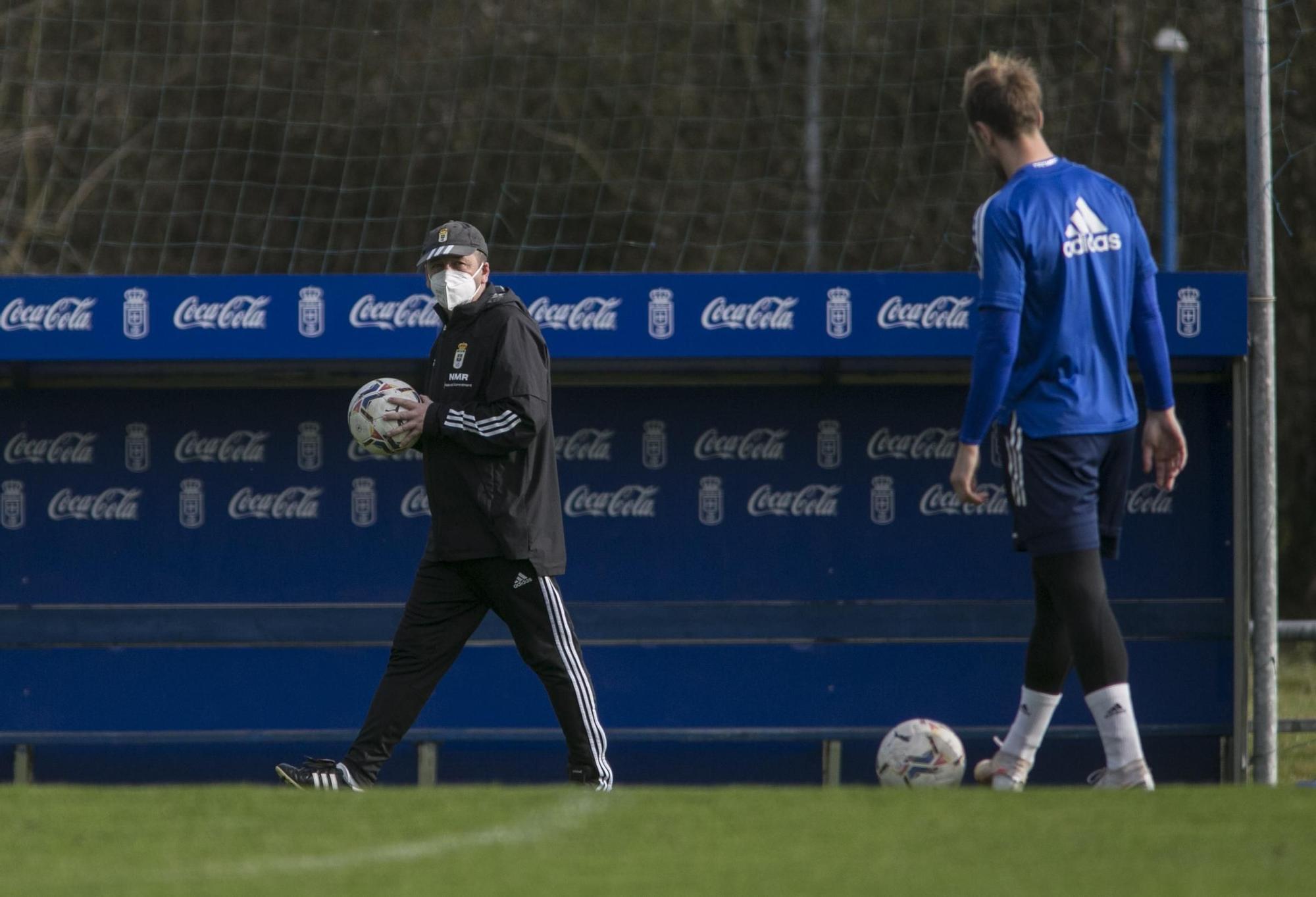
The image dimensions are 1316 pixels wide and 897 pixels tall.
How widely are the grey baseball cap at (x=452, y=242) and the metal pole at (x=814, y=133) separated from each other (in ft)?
23.0

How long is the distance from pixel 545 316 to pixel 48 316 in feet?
5.98

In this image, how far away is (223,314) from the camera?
6.32 m

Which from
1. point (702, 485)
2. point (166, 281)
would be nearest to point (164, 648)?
point (166, 281)

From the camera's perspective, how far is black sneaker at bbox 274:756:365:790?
4.80 metres

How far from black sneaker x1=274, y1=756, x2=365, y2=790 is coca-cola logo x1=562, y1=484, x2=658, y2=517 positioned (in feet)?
8.11

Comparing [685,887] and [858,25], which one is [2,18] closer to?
[858,25]

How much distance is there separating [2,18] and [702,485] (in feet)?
30.1

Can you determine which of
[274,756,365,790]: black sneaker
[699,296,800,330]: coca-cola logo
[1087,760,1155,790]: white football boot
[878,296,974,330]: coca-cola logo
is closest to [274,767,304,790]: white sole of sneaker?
[274,756,365,790]: black sneaker

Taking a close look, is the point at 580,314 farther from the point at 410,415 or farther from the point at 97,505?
the point at 97,505

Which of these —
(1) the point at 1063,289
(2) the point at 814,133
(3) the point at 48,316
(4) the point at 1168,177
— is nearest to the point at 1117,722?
(1) the point at 1063,289

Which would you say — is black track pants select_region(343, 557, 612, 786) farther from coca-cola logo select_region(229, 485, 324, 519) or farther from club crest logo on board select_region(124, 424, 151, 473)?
club crest logo on board select_region(124, 424, 151, 473)

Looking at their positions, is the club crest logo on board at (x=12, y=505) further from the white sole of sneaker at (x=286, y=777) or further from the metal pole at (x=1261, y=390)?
the metal pole at (x=1261, y=390)

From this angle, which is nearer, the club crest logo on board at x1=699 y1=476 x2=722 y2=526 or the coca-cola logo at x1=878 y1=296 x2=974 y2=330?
the coca-cola logo at x1=878 y1=296 x2=974 y2=330

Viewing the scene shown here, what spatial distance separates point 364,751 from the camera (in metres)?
4.87
